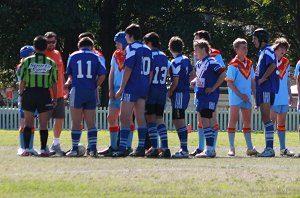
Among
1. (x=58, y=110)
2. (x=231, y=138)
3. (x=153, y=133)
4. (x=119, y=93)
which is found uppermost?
(x=119, y=93)

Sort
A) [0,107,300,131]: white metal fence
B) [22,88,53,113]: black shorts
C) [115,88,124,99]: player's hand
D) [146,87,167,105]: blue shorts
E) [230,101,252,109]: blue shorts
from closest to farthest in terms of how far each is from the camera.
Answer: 1. [115,88,124,99]: player's hand
2. [22,88,53,113]: black shorts
3. [146,87,167,105]: blue shorts
4. [230,101,252,109]: blue shorts
5. [0,107,300,131]: white metal fence

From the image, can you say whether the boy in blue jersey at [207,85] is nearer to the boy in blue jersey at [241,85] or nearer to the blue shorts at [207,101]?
the blue shorts at [207,101]

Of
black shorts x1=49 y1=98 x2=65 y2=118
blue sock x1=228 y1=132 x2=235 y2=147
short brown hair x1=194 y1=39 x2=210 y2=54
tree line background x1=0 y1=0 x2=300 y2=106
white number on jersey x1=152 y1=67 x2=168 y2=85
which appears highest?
tree line background x1=0 y1=0 x2=300 y2=106

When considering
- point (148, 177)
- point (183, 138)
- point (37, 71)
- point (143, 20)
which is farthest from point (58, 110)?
point (143, 20)

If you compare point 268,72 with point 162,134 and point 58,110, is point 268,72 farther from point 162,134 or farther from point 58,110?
point 58,110

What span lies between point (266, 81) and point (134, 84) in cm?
231

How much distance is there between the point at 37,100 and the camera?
15.5 meters

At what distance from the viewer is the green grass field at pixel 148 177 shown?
10523 mm

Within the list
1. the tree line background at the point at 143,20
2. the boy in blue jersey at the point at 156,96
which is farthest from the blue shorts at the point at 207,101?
the tree line background at the point at 143,20

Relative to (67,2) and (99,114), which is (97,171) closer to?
(99,114)

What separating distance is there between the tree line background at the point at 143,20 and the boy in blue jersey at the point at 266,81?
80.4 feet

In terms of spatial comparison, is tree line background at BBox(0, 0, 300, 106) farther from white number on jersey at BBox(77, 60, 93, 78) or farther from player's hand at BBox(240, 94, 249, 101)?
white number on jersey at BBox(77, 60, 93, 78)

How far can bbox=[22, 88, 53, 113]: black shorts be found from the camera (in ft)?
50.8

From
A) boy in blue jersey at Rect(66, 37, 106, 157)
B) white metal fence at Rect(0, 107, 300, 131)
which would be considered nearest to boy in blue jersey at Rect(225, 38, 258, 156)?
boy in blue jersey at Rect(66, 37, 106, 157)
